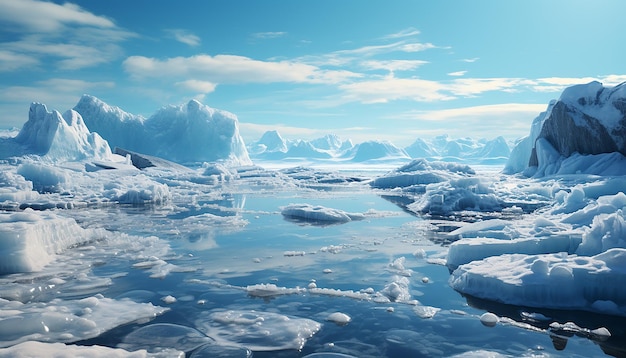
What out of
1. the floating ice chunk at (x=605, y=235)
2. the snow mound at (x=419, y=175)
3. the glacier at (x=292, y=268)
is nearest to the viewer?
the glacier at (x=292, y=268)

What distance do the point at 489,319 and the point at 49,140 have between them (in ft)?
122

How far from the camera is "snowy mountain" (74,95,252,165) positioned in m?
55.2

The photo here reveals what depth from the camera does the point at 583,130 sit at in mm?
27297

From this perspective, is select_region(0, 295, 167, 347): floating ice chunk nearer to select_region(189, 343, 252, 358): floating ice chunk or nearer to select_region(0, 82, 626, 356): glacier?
select_region(0, 82, 626, 356): glacier

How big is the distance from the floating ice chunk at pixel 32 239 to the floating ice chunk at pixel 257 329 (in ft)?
14.0

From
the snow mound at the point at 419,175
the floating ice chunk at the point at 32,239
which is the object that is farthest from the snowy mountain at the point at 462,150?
the floating ice chunk at the point at 32,239

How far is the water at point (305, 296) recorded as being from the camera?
17.4ft

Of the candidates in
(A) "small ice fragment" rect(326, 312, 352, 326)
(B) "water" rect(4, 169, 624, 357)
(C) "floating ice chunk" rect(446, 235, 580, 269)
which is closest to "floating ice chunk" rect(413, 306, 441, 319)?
(B) "water" rect(4, 169, 624, 357)

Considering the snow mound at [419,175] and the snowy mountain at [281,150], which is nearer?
the snow mound at [419,175]

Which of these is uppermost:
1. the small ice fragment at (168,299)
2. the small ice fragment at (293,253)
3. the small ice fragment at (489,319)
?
the small ice fragment at (168,299)

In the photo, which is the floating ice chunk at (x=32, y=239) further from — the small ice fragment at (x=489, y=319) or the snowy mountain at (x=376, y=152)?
the snowy mountain at (x=376, y=152)

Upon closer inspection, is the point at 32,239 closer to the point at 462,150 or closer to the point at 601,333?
the point at 601,333

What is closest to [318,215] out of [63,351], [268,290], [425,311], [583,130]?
[268,290]

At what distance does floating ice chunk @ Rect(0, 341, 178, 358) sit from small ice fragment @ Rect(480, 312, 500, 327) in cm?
375
